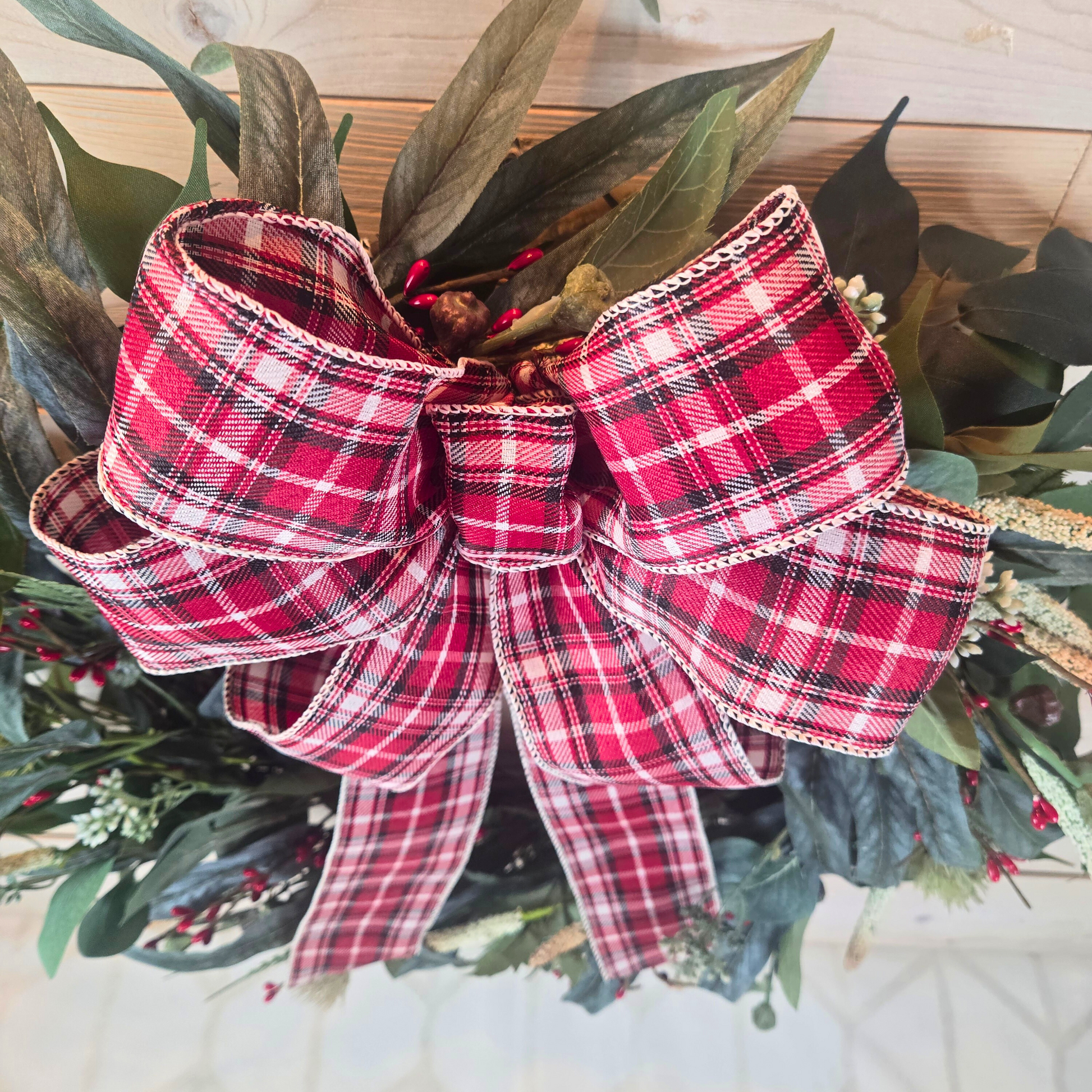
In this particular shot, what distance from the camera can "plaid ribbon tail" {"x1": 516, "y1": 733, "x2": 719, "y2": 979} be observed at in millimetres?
657

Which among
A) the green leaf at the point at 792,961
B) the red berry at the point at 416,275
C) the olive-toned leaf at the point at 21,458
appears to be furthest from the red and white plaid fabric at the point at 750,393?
the green leaf at the point at 792,961

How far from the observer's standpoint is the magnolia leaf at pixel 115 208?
1.19ft

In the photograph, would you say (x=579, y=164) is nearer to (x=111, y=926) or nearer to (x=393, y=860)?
(x=393, y=860)

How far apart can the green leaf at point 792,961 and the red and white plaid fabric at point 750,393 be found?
1.84ft

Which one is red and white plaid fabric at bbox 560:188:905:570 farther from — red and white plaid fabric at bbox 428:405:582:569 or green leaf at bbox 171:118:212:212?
green leaf at bbox 171:118:212:212

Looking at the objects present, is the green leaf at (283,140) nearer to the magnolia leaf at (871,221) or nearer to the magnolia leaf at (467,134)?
the magnolia leaf at (467,134)

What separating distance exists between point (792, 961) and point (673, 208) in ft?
2.36

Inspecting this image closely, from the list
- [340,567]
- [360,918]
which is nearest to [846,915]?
[360,918]

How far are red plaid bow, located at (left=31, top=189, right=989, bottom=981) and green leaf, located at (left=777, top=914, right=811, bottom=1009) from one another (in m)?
0.28

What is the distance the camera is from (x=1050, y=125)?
0.44 metres

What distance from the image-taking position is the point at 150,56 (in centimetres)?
34

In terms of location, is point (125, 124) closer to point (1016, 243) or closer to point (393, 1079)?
point (1016, 243)

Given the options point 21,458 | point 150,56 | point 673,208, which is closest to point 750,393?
point 673,208

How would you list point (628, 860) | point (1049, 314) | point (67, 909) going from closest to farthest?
point (1049, 314) → point (67, 909) → point (628, 860)
